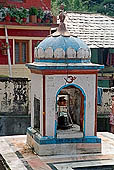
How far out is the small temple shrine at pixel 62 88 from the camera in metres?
8.00

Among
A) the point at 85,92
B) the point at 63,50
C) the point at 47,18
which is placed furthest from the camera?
the point at 47,18

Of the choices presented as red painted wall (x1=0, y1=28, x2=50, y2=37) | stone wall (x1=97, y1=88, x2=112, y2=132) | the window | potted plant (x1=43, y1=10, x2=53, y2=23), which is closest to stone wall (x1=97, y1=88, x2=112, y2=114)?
stone wall (x1=97, y1=88, x2=112, y2=132)

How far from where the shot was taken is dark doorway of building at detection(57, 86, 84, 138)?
332 inches

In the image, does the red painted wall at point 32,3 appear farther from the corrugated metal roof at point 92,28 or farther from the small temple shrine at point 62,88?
the small temple shrine at point 62,88

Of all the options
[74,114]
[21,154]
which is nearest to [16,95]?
[74,114]

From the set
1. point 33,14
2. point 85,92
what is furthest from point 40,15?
point 85,92

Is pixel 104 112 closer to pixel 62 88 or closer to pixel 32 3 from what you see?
pixel 32 3

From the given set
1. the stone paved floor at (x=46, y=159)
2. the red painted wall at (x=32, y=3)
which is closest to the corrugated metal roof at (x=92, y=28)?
the red painted wall at (x=32, y=3)

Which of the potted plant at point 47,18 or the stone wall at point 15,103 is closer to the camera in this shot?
the stone wall at point 15,103

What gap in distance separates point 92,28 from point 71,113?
561 inches

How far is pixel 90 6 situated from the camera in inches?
1592

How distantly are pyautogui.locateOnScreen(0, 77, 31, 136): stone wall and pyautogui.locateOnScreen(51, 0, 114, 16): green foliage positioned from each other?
23.4 m

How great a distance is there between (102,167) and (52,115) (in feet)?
5.37

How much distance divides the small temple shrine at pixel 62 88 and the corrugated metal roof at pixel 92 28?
41.7 ft
